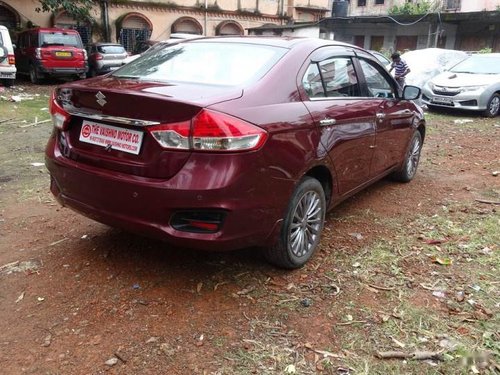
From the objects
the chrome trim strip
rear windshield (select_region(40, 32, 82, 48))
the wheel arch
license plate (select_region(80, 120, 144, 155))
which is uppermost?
rear windshield (select_region(40, 32, 82, 48))

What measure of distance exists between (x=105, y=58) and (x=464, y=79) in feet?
41.0

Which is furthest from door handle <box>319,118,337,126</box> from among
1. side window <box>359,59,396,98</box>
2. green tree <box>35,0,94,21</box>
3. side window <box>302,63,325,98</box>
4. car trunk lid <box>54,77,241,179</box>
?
green tree <box>35,0,94,21</box>

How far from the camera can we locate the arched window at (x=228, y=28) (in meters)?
27.4

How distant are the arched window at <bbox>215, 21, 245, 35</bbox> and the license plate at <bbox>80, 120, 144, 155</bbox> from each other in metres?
25.7

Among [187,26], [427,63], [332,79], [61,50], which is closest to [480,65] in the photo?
[427,63]

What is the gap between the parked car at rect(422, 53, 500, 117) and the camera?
428 inches

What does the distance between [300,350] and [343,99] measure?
1967 millimetres

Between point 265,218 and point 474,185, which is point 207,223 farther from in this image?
point 474,185

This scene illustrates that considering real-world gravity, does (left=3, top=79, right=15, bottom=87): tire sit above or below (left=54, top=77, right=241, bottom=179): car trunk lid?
below

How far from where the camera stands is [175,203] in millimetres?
2561

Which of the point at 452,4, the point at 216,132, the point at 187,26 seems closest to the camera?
the point at 216,132

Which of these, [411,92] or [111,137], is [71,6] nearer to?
[411,92]

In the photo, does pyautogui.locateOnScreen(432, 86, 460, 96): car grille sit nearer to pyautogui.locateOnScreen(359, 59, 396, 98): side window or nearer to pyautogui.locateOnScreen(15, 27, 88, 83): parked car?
pyautogui.locateOnScreen(359, 59, 396, 98): side window

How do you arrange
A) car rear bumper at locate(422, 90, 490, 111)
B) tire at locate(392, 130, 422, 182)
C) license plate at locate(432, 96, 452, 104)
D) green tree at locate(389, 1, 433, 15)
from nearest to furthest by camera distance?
1. tire at locate(392, 130, 422, 182)
2. car rear bumper at locate(422, 90, 490, 111)
3. license plate at locate(432, 96, 452, 104)
4. green tree at locate(389, 1, 433, 15)
